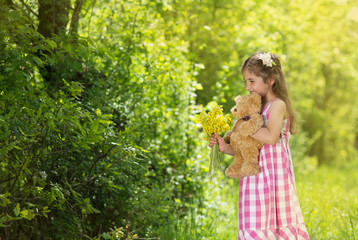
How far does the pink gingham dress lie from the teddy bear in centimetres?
5

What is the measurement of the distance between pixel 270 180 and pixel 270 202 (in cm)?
14

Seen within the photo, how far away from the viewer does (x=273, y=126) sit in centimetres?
317

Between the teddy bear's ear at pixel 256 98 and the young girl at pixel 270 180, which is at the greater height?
the teddy bear's ear at pixel 256 98

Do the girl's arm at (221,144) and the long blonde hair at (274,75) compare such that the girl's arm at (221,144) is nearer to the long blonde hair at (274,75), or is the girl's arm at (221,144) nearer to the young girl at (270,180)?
the young girl at (270,180)

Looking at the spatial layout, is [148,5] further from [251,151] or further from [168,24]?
[251,151]

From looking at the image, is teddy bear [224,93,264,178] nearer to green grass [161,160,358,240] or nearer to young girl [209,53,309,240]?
young girl [209,53,309,240]

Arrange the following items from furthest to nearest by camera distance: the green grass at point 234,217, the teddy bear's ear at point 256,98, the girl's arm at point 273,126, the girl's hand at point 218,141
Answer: the green grass at point 234,217 < the girl's hand at point 218,141 < the teddy bear's ear at point 256,98 < the girl's arm at point 273,126

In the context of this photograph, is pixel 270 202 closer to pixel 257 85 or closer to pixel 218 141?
pixel 218 141

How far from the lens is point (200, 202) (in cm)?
568

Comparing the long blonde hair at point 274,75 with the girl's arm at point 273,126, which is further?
the long blonde hair at point 274,75

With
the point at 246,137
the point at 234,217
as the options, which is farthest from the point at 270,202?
the point at 234,217

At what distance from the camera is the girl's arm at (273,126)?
124 inches

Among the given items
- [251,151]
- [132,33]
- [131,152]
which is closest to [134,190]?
[131,152]

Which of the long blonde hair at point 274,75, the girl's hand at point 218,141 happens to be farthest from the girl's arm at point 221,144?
the long blonde hair at point 274,75
